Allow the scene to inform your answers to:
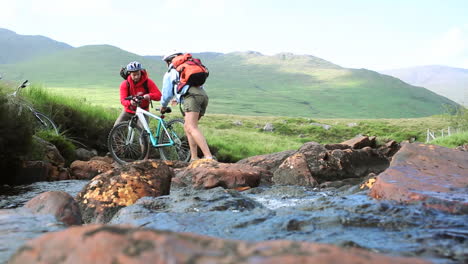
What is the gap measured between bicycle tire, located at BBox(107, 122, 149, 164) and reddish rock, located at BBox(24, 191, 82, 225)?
21.5 ft

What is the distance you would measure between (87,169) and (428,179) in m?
7.84

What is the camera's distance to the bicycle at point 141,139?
37.2 feet

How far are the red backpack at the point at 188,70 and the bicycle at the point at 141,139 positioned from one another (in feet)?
6.74

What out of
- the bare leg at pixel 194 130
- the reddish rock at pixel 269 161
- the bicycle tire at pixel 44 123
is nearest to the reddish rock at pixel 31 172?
the bare leg at pixel 194 130

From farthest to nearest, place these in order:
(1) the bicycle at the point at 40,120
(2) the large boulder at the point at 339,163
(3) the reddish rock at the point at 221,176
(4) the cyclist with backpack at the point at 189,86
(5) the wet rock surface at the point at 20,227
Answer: (1) the bicycle at the point at 40,120 < (4) the cyclist with backpack at the point at 189,86 < (2) the large boulder at the point at 339,163 < (3) the reddish rock at the point at 221,176 < (5) the wet rock surface at the point at 20,227

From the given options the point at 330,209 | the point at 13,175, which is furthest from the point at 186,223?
the point at 13,175

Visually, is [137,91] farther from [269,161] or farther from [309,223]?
[309,223]

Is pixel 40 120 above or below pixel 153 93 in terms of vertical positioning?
below

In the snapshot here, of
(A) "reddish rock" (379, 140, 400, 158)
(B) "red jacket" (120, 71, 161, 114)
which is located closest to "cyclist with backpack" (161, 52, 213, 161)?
(B) "red jacket" (120, 71, 161, 114)

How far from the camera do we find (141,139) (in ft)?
37.1

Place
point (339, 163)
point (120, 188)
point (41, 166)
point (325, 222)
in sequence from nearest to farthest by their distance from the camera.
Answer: point (325, 222)
point (120, 188)
point (339, 163)
point (41, 166)

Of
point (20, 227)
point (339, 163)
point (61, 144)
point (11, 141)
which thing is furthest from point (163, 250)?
point (61, 144)

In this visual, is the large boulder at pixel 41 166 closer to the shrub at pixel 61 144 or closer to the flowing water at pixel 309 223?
the shrub at pixel 61 144

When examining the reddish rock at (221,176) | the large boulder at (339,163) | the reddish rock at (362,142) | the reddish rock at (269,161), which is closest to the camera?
the reddish rock at (221,176)
